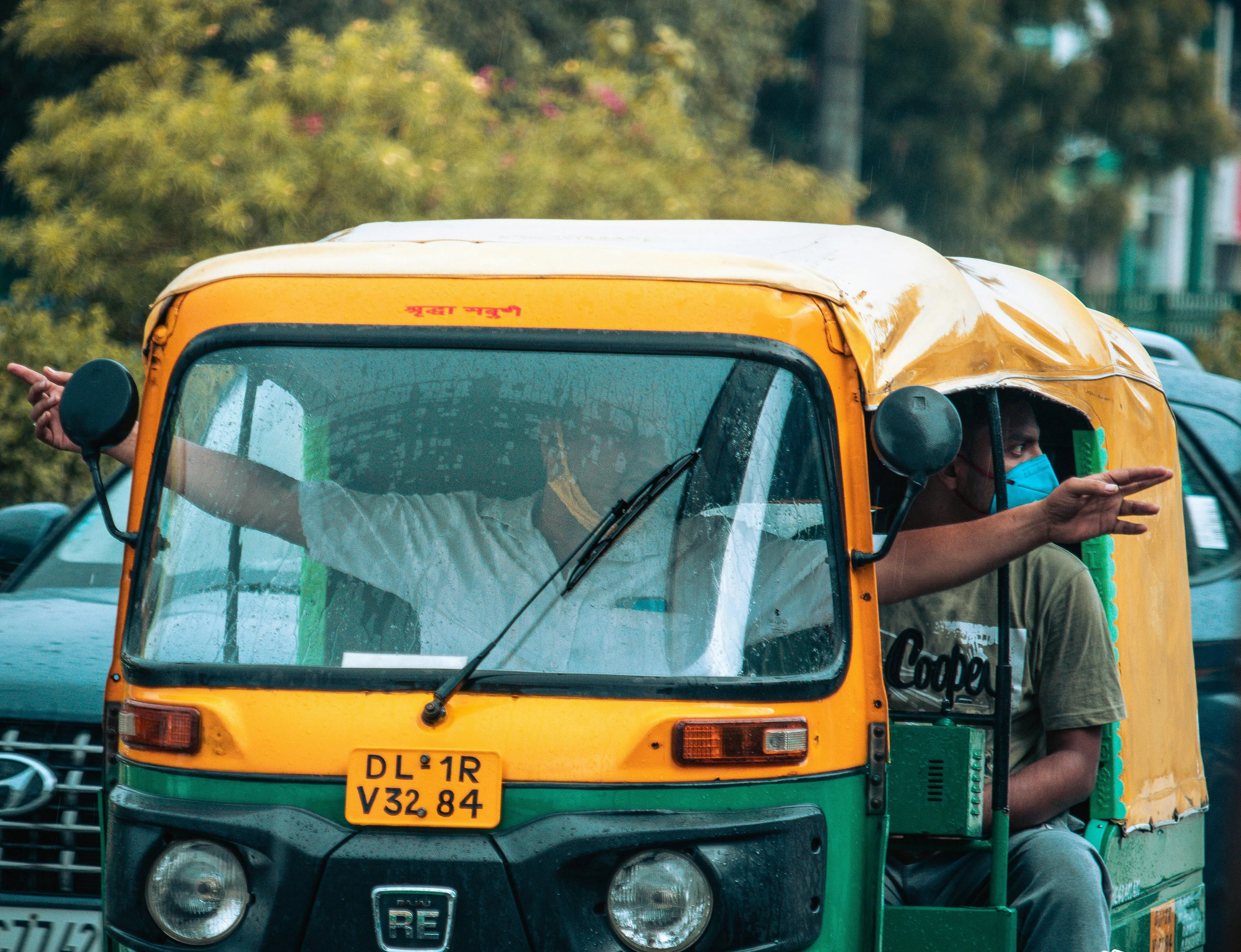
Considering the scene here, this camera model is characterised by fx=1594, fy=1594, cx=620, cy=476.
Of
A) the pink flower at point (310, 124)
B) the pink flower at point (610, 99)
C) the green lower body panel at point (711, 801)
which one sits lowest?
the green lower body panel at point (711, 801)

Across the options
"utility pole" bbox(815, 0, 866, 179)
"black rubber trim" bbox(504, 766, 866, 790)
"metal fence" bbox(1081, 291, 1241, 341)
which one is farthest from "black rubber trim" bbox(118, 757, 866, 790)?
"metal fence" bbox(1081, 291, 1241, 341)

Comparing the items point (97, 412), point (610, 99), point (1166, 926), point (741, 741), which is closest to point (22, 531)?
point (97, 412)

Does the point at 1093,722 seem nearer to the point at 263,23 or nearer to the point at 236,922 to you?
the point at 236,922

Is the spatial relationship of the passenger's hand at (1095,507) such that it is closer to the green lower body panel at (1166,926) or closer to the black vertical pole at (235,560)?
the green lower body panel at (1166,926)

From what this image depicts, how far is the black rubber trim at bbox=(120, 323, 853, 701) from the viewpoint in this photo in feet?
9.37

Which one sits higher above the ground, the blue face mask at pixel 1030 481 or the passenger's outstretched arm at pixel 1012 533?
the blue face mask at pixel 1030 481

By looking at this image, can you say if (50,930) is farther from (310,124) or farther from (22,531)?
(310,124)

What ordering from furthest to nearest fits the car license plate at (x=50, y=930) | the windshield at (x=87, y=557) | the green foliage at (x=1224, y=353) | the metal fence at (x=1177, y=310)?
1. the metal fence at (x=1177, y=310)
2. the green foliage at (x=1224, y=353)
3. the windshield at (x=87, y=557)
4. the car license plate at (x=50, y=930)

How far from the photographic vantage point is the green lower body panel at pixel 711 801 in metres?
2.80

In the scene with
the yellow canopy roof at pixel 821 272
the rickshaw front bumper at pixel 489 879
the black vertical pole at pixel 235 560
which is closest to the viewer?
the rickshaw front bumper at pixel 489 879

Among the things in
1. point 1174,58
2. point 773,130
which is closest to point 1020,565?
point 773,130

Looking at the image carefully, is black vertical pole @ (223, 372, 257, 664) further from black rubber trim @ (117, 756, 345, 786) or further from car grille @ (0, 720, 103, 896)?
car grille @ (0, 720, 103, 896)

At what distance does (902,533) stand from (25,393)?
667 centimetres

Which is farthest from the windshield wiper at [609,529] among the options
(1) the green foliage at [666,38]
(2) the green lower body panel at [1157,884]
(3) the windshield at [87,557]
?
(1) the green foliage at [666,38]
